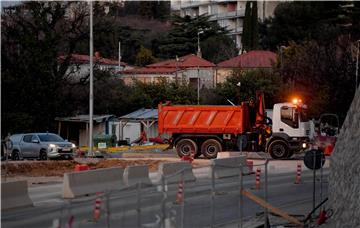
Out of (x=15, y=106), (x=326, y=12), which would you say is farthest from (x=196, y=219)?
(x=326, y=12)

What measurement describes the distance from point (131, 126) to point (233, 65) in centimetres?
2546

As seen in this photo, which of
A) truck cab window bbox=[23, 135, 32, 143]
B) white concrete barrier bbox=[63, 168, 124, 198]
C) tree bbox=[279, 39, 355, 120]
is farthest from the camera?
tree bbox=[279, 39, 355, 120]

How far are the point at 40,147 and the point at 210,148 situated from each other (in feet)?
29.0

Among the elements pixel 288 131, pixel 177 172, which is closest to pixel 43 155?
pixel 288 131

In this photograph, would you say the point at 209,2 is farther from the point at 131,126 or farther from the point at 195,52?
the point at 131,126

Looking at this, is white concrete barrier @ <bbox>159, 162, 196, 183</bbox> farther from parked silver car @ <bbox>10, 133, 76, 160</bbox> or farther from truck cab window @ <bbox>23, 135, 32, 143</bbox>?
truck cab window @ <bbox>23, 135, 32, 143</bbox>

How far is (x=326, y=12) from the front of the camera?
291 ft

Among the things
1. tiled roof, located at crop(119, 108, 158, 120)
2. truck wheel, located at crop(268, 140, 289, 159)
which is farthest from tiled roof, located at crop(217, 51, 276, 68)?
truck wheel, located at crop(268, 140, 289, 159)

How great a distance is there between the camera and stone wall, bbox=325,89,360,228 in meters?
13.8

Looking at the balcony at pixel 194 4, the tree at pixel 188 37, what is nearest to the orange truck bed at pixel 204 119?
the tree at pixel 188 37

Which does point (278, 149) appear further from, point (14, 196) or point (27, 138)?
point (14, 196)

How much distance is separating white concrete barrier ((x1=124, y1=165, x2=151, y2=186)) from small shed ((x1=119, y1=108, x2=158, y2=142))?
3758cm

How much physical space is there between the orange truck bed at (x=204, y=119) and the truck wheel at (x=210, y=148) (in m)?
0.54

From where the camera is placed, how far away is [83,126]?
209ft
